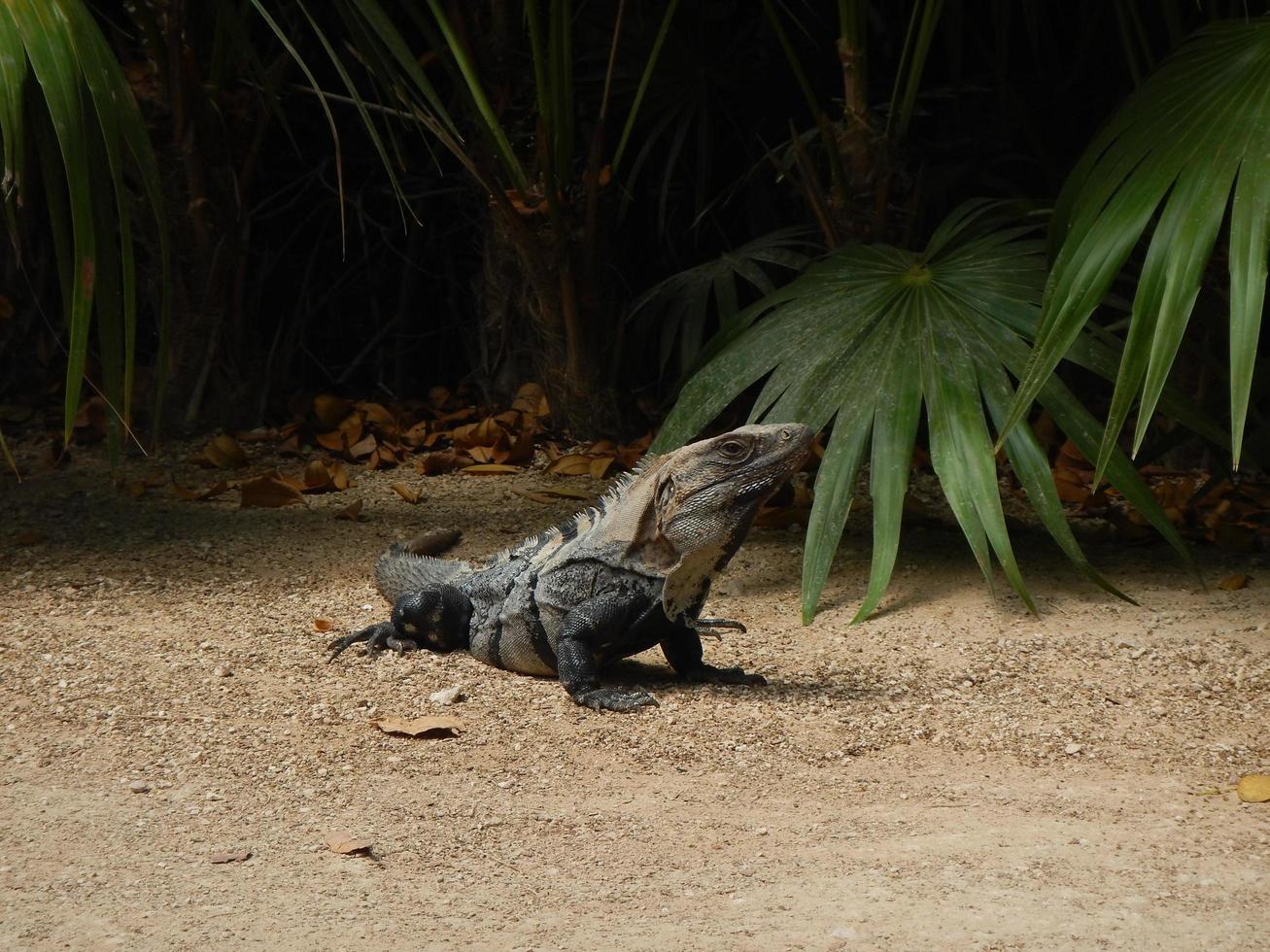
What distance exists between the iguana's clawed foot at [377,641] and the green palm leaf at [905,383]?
3.46 ft

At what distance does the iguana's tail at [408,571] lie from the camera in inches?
169

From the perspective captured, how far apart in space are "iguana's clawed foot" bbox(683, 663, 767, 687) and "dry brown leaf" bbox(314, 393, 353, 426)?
3233 mm

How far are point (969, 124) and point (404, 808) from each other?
4693 mm

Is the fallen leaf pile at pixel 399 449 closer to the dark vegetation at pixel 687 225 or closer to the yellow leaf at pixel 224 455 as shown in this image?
the yellow leaf at pixel 224 455

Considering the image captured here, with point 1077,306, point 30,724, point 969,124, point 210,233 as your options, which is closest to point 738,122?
point 969,124

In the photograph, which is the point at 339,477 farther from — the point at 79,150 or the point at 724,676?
the point at 79,150

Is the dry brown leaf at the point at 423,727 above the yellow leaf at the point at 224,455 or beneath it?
beneath

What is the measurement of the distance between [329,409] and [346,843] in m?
4.10

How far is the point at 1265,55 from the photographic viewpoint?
3.81 meters

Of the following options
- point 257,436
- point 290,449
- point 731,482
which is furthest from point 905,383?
point 257,436

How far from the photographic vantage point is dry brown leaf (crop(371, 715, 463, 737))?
337 cm

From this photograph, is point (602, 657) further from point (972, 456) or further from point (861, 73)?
point (861, 73)

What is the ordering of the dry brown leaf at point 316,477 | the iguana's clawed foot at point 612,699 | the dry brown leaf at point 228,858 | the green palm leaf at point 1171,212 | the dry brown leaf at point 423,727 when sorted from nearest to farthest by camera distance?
the dry brown leaf at point 228,858, the green palm leaf at point 1171,212, the dry brown leaf at point 423,727, the iguana's clawed foot at point 612,699, the dry brown leaf at point 316,477

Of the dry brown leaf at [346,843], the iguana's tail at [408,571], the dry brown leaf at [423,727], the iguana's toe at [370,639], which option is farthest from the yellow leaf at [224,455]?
the dry brown leaf at [346,843]
